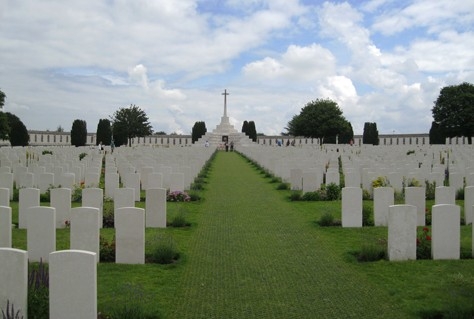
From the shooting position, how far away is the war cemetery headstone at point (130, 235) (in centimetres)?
795

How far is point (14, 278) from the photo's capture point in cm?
529

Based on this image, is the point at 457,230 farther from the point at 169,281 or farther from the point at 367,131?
the point at 367,131

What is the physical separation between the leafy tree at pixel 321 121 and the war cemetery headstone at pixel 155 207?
7058 centimetres

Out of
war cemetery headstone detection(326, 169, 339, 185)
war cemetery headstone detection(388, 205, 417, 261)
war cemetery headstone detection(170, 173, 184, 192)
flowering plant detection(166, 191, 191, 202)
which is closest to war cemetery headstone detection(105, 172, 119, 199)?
flowering plant detection(166, 191, 191, 202)

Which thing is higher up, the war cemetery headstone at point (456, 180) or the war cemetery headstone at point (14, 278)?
the war cemetery headstone at point (456, 180)

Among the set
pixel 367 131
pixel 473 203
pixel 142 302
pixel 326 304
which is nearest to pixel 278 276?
pixel 326 304

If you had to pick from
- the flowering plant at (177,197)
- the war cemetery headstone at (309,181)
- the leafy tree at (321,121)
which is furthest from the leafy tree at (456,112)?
the flowering plant at (177,197)

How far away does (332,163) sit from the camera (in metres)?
23.2

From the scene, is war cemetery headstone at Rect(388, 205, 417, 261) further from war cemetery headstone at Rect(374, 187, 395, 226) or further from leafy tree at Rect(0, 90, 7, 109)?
leafy tree at Rect(0, 90, 7, 109)

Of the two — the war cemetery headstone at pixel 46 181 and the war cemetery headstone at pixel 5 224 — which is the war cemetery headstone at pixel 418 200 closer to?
the war cemetery headstone at pixel 5 224

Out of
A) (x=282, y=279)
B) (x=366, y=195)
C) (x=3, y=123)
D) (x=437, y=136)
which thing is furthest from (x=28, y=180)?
(x=437, y=136)

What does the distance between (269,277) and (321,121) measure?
243 ft

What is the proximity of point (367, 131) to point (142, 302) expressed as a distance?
219 feet

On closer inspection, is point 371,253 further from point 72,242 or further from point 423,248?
point 72,242
